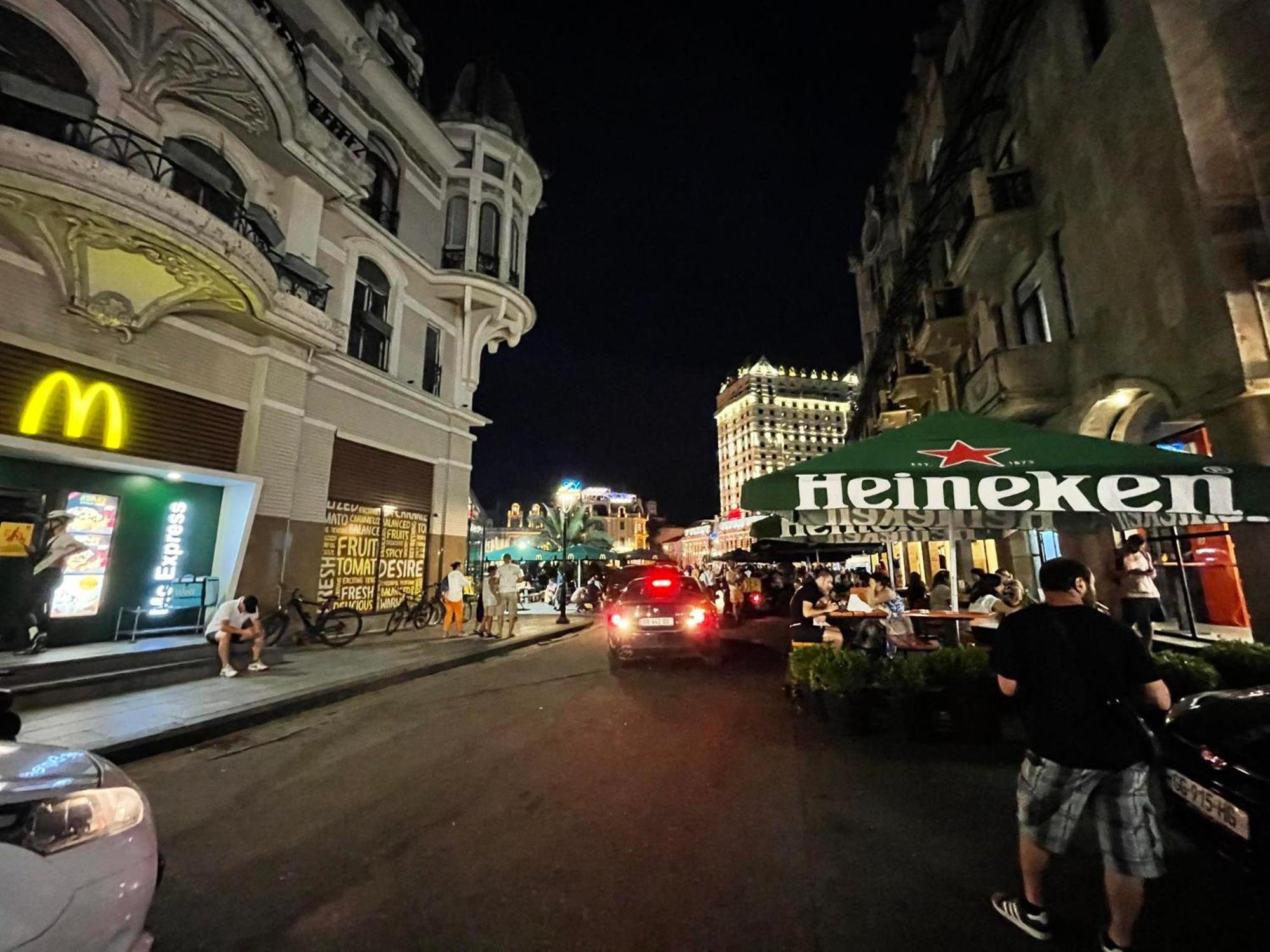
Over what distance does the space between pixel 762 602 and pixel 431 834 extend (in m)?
18.0

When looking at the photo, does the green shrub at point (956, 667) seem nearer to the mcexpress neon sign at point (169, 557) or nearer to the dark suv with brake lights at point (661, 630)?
the dark suv with brake lights at point (661, 630)

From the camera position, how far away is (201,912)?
2.91 m

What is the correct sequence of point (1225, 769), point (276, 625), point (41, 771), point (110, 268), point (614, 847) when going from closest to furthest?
1. point (41, 771)
2. point (1225, 769)
3. point (614, 847)
4. point (110, 268)
5. point (276, 625)

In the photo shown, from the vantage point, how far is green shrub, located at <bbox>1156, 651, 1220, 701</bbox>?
180 inches

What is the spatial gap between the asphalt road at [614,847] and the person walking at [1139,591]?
12.9 feet

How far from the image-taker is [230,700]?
7141 millimetres

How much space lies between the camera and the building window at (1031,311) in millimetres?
10977

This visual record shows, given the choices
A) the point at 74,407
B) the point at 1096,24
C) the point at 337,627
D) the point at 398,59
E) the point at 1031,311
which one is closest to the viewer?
the point at 74,407

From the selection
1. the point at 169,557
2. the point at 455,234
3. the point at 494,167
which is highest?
the point at 494,167

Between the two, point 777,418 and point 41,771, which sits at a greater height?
point 777,418

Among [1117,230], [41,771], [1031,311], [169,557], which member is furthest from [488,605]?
[1117,230]

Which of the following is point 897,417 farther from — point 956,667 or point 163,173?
point 163,173

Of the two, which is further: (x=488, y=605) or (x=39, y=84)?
(x=488, y=605)

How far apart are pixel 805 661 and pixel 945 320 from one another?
1145cm
